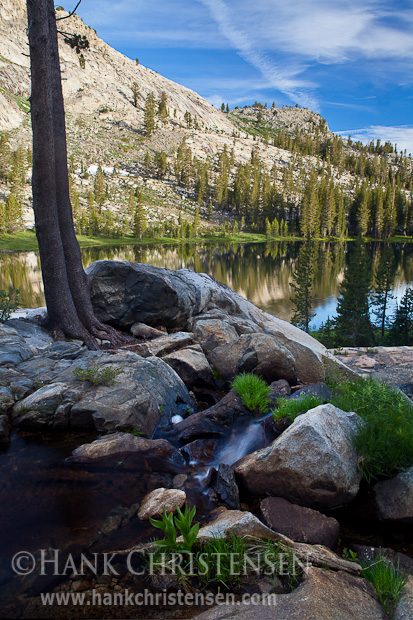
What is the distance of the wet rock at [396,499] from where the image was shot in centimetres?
564

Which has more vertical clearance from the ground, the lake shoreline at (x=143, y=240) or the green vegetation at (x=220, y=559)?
the lake shoreline at (x=143, y=240)

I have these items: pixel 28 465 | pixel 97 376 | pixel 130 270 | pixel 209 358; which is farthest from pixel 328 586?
pixel 130 270

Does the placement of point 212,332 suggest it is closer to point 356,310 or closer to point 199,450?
point 199,450

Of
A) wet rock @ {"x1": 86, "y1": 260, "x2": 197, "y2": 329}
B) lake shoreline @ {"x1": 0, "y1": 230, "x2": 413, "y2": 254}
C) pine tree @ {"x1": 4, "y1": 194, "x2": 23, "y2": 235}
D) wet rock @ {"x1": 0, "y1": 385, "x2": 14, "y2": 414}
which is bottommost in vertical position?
wet rock @ {"x1": 0, "y1": 385, "x2": 14, "y2": 414}

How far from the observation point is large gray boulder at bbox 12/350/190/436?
7.85m

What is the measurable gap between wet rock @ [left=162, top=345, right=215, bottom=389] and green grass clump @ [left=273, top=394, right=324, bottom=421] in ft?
12.9

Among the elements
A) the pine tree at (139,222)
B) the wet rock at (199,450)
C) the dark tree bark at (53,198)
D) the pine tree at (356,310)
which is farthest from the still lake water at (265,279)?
the pine tree at (139,222)

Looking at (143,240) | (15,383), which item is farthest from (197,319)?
(143,240)

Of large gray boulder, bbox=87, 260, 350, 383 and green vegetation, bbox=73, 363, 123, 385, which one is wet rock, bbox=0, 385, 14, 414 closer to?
green vegetation, bbox=73, 363, 123, 385

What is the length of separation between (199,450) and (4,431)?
4129mm

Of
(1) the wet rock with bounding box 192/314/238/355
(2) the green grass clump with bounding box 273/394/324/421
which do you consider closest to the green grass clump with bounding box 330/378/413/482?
(2) the green grass clump with bounding box 273/394/324/421

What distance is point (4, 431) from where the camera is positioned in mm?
7391

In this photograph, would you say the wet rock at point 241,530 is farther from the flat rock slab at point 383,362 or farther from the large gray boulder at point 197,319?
the flat rock slab at point 383,362

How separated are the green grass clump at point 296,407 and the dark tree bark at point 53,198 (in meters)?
6.51
